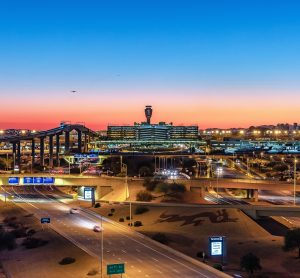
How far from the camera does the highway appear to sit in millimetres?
43969

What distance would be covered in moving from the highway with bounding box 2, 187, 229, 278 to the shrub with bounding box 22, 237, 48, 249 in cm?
305

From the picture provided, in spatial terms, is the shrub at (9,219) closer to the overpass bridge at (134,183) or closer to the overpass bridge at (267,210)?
the overpass bridge at (134,183)

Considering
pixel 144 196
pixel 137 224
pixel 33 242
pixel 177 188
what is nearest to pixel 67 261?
pixel 33 242

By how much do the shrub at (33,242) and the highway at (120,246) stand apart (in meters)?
3.05

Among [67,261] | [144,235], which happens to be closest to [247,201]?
[144,235]

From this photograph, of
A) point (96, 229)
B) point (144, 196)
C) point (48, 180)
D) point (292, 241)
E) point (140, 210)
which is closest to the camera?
point (292, 241)

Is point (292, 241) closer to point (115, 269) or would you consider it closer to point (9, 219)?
point (115, 269)

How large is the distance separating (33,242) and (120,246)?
41.9 feet

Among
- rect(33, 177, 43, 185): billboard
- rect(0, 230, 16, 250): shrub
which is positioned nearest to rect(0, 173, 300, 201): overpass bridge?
rect(33, 177, 43, 185): billboard

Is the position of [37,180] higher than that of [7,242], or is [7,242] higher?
[37,180]

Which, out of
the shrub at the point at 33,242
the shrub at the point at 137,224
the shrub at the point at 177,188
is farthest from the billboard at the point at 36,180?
the shrub at the point at 33,242

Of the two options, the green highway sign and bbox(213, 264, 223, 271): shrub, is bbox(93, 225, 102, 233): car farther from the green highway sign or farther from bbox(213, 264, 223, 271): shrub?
the green highway sign

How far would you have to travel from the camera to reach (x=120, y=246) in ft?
181

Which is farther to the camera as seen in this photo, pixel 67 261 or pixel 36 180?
pixel 36 180
